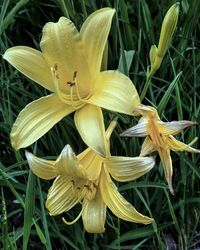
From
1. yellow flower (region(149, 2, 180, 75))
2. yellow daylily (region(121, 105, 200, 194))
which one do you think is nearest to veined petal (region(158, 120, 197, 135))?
yellow daylily (region(121, 105, 200, 194))

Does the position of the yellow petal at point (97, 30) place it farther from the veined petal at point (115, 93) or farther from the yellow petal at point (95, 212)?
the yellow petal at point (95, 212)

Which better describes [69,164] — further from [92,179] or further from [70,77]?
[70,77]

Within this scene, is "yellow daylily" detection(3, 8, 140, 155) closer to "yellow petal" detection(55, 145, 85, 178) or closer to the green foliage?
"yellow petal" detection(55, 145, 85, 178)

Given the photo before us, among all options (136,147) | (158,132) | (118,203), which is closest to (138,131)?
(158,132)

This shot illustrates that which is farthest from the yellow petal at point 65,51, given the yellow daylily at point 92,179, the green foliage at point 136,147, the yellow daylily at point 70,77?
the green foliage at point 136,147

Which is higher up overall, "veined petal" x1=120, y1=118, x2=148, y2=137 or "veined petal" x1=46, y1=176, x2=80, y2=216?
"veined petal" x1=120, y1=118, x2=148, y2=137
